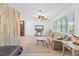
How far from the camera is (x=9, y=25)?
3566 mm

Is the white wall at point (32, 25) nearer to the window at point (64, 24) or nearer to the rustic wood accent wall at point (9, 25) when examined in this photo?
the window at point (64, 24)

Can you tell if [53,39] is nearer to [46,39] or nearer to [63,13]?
[46,39]

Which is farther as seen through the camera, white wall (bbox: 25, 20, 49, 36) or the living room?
white wall (bbox: 25, 20, 49, 36)

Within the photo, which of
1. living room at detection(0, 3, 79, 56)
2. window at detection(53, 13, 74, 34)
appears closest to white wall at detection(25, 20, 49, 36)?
living room at detection(0, 3, 79, 56)

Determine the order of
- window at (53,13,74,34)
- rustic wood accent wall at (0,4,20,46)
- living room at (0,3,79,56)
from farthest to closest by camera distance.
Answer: window at (53,13,74,34)
living room at (0,3,79,56)
rustic wood accent wall at (0,4,20,46)

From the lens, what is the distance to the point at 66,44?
3.40m

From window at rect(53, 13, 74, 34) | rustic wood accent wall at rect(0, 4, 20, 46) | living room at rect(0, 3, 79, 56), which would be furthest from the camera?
window at rect(53, 13, 74, 34)

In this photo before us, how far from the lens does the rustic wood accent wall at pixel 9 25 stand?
10.8ft

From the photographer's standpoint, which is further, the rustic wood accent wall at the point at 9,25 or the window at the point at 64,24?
the window at the point at 64,24

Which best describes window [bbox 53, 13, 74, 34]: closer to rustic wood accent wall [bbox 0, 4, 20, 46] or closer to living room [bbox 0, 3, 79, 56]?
living room [bbox 0, 3, 79, 56]

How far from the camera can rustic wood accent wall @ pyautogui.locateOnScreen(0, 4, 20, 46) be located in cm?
329

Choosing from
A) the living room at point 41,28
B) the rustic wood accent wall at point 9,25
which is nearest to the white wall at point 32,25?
the living room at point 41,28

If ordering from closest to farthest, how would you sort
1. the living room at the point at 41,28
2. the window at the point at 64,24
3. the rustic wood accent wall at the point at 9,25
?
the rustic wood accent wall at the point at 9,25 → the living room at the point at 41,28 → the window at the point at 64,24

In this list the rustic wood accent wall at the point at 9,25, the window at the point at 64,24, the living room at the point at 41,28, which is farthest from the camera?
the window at the point at 64,24
